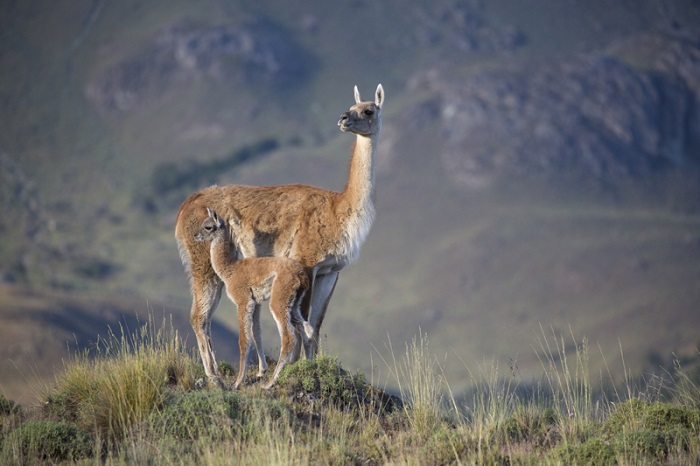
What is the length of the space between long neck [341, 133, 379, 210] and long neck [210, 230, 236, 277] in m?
1.95

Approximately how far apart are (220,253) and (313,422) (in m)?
3.03

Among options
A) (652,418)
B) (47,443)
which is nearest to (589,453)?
(652,418)

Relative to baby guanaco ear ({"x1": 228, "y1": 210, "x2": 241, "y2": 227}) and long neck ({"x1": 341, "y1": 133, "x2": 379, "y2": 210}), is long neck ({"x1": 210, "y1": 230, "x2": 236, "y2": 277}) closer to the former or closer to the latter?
baby guanaco ear ({"x1": 228, "y1": 210, "x2": 241, "y2": 227})

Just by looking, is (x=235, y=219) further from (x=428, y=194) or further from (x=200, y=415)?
(x=428, y=194)

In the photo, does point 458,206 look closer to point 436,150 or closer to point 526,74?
point 436,150

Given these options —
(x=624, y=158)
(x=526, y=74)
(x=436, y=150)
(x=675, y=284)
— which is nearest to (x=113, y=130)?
(x=436, y=150)

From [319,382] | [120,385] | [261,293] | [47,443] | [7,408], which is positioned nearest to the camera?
[47,443]

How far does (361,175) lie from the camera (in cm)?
1535

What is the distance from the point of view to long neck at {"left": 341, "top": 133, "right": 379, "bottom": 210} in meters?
15.1

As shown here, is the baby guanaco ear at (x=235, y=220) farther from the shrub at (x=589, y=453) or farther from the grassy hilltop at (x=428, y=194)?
the grassy hilltop at (x=428, y=194)

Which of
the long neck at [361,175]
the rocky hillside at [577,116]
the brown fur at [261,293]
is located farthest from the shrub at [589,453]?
the rocky hillside at [577,116]

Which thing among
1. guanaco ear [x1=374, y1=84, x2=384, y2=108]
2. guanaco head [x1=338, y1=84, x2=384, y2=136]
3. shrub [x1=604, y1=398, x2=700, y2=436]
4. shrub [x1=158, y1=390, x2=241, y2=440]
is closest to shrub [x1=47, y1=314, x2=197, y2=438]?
shrub [x1=158, y1=390, x2=241, y2=440]

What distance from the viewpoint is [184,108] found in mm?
191875

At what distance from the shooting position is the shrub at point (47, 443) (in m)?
11.5
